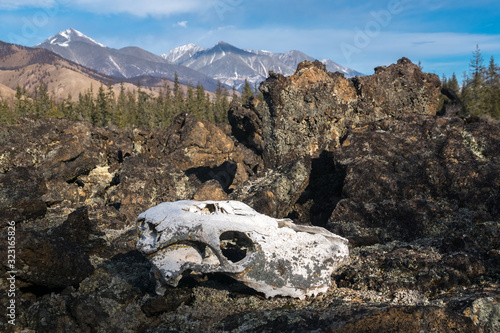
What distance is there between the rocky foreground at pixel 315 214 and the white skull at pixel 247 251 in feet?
1.08

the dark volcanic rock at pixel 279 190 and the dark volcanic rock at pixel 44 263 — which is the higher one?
the dark volcanic rock at pixel 279 190

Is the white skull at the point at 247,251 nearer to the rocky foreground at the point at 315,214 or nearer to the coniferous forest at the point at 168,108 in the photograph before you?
the rocky foreground at the point at 315,214

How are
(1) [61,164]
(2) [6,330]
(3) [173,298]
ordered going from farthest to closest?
(1) [61,164], (3) [173,298], (2) [6,330]

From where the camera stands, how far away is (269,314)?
197 inches

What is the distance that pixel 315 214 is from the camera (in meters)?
10.9

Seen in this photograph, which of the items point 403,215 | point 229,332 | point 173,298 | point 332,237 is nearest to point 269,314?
point 229,332

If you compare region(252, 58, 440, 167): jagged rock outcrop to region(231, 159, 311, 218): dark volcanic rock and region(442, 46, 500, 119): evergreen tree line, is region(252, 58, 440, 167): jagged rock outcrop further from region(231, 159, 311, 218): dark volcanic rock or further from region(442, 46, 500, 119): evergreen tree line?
region(442, 46, 500, 119): evergreen tree line

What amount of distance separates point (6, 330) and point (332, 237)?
222 inches

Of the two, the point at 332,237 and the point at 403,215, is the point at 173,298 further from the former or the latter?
the point at 403,215

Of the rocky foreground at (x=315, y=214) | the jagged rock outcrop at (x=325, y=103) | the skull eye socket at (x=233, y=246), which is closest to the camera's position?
the rocky foreground at (x=315, y=214)

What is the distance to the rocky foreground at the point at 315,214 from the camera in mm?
5164

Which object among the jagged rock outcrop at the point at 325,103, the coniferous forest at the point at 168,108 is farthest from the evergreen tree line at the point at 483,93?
the jagged rock outcrop at the point at 325,103

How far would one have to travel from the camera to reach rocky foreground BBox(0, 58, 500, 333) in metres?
5.16

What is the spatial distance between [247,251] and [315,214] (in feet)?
17.8
